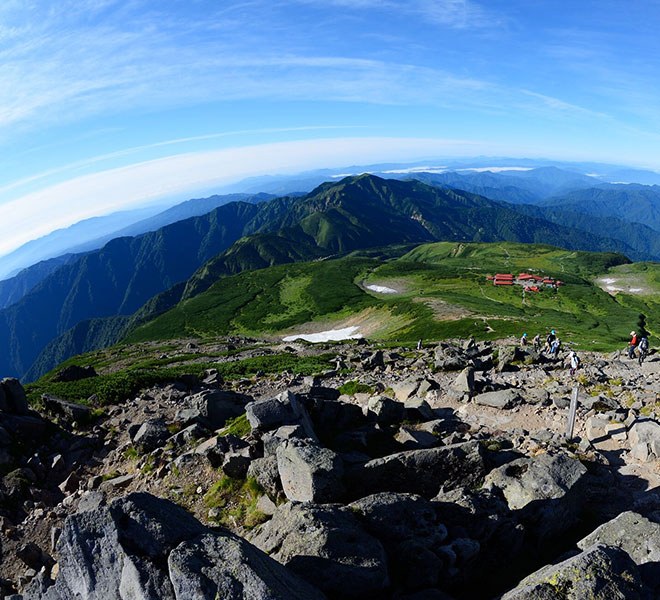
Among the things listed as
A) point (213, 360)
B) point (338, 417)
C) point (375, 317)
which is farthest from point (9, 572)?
point (375, 317)

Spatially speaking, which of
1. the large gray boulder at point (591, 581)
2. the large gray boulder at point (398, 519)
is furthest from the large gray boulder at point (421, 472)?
the large gray boulder at point (591, 581)

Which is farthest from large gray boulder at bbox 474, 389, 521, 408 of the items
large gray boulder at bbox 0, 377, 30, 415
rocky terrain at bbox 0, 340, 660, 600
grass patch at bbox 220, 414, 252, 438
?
large gray boulder at bbox 0, 377, 30, 415

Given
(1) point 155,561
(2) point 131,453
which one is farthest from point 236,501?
(2) point 131,453

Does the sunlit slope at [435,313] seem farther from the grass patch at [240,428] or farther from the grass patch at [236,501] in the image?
the grass patch at [236,501]

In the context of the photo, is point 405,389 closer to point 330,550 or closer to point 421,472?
point 421,472

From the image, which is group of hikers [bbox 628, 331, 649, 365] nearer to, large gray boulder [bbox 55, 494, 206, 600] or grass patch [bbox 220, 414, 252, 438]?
grass patch [bbox 220, 414, 252, 438]

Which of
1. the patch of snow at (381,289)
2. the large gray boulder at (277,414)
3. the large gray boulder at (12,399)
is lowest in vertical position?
the patch of snow at (381,289)
